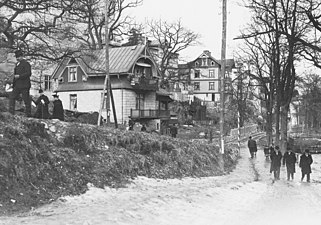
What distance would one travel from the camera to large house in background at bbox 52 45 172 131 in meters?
50.4

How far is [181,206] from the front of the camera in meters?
13.1

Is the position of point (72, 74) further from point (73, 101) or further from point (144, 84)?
point (144, 84)

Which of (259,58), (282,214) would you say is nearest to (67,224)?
(282,214)

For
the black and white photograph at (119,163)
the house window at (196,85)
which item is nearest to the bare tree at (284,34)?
the black and white photograph at (119,163)

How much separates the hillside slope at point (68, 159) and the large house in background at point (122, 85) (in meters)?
28.8

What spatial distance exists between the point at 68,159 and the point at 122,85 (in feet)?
118

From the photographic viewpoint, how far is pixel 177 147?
22.4 meters

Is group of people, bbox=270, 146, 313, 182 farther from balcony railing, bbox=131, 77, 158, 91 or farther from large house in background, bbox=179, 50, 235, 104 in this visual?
large house in background, bbox=179, 50, 235, 104

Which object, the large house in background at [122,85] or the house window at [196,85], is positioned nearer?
the large house in background at [122,85]

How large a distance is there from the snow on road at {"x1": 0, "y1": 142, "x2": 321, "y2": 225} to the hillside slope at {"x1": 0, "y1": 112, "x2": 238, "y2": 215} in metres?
0.55

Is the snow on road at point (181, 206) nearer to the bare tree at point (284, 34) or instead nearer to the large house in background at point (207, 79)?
the bare tree at point (284, 34)

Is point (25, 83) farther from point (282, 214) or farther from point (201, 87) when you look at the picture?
point (201, 87)

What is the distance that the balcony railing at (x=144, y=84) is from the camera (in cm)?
5091

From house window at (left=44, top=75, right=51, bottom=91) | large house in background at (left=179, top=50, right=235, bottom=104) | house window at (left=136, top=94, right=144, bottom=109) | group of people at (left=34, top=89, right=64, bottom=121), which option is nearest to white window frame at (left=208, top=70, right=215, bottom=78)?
large house in background at (left=179, top=50, right=235, bottom=104)
